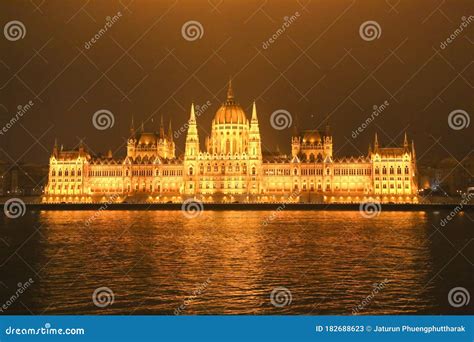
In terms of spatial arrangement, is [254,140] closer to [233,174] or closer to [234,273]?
[233,174]

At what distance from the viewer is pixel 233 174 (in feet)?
269

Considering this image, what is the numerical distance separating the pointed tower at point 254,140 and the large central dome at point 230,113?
308 cm

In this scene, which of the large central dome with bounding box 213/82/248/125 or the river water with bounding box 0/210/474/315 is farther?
the large central dome with bounding box 213/82/248/125

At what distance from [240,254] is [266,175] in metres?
59.0

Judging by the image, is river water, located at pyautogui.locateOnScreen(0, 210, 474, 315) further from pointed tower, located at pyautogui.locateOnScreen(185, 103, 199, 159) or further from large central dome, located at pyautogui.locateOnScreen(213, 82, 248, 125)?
large central dome, located at pyautogui.locateOnScreen(213, 82, 248, 125)

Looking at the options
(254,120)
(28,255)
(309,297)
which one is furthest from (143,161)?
(309,297)

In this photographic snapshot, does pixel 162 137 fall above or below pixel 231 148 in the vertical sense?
above

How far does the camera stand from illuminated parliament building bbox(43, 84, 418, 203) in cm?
8019

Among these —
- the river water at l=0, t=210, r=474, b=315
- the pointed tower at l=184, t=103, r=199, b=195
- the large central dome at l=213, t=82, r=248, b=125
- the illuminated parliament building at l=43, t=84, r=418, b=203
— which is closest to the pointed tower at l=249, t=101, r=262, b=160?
the illuminated parliament building at l=43, t=84, r=418, b=203

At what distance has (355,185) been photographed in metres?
82.1

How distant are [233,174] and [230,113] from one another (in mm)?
10614

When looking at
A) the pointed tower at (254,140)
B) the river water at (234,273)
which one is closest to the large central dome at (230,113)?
Result: the pointed tower at (254,140)

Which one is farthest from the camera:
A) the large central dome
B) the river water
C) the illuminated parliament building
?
the large central dome

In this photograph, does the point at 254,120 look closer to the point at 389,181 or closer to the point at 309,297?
the point at 389,181
